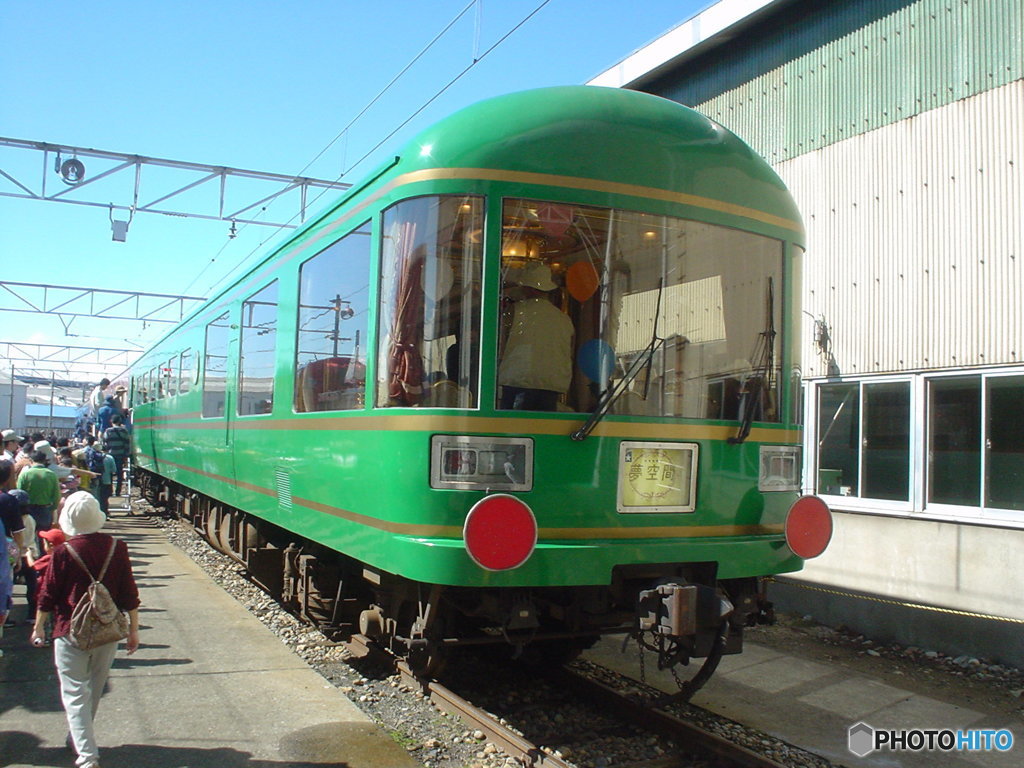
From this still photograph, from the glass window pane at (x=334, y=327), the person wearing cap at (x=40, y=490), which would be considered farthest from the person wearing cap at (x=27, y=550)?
the glass window pane at (x=334, y=327)

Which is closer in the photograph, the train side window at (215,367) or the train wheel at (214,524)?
the train side window at (215,367)

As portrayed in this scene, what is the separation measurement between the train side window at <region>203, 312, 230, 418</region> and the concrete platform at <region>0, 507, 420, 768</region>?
224cm

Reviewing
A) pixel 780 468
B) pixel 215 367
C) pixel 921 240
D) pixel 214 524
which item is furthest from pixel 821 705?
pixel 214 524

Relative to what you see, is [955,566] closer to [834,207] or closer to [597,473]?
[834,207]

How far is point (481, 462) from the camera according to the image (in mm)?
4332

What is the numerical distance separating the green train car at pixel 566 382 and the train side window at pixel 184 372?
6.38m

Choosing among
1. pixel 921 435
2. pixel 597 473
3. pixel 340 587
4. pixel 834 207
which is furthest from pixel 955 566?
pixel 340 587

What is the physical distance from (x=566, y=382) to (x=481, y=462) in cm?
64

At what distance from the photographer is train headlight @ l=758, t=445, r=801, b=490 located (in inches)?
204

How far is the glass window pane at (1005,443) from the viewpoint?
7168mm

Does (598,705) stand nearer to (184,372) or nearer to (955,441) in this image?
(955,441)

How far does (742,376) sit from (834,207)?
4.71m

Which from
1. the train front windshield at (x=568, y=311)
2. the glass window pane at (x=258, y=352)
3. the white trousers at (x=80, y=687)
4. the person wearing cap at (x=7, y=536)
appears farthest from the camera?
the glass window pane at (x=258, y=352)

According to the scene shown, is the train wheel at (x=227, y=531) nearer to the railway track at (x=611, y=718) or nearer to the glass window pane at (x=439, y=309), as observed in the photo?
the railway track at (x=611, y=718)
